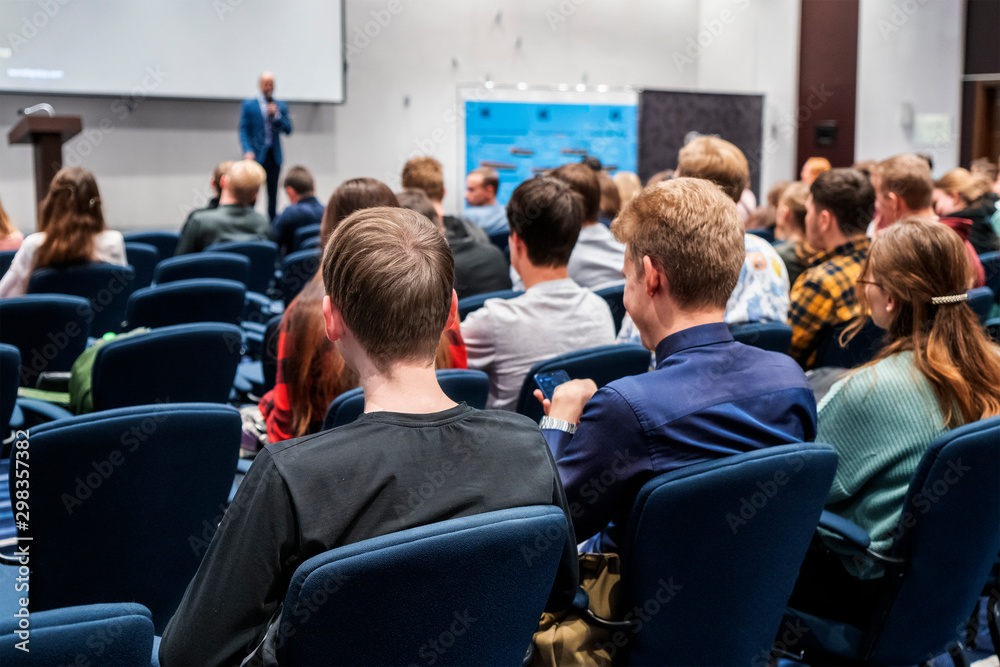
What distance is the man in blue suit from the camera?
9352 mm

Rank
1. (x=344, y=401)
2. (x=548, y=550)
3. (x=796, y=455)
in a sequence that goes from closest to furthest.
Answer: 1. (x=548, y=550)
2. (x=796, y=455)
3. (x=344, y=401)

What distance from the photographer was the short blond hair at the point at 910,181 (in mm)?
4020

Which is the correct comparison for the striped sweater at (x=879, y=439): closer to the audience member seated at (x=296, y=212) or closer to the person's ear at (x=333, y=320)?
the person's ear at (x=333, y=320)

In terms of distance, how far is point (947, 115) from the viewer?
436 inches

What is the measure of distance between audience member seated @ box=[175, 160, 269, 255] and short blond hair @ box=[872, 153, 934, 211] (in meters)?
3.79

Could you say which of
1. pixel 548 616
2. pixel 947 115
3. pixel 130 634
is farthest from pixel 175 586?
pixel 947 115

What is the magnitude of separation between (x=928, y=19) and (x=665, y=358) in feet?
36.7

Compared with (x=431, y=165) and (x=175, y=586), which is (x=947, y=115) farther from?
(x=175, y=586)

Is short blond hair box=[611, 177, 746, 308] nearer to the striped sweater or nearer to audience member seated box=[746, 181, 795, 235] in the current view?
the striped sweater

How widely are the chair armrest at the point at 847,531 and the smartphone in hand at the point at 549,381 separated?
59 centimetres
